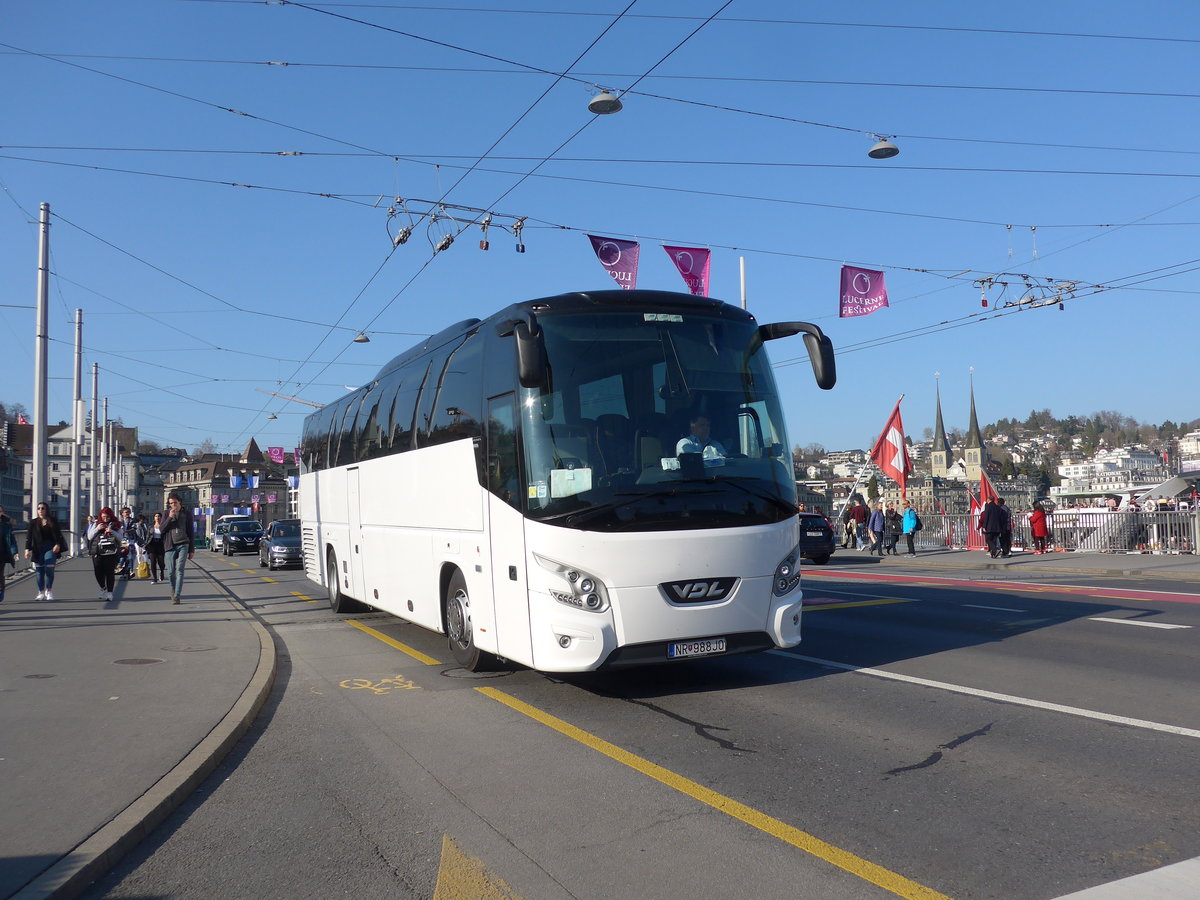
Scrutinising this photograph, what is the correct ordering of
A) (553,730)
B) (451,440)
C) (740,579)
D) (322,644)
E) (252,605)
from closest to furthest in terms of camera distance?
(553,730) → (740,579) → (451,440) → (322,644) → (252,605)

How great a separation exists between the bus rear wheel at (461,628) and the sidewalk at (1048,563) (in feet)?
44.7

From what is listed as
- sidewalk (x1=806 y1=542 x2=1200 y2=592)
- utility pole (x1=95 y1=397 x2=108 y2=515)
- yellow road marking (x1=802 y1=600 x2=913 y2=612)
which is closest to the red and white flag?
sidewalk (x1=806 y1=542 x2=1200 y2=592)

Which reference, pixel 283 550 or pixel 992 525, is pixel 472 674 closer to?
pixel 992 525

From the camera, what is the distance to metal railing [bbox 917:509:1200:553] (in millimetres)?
25172

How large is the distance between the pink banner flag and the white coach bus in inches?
498

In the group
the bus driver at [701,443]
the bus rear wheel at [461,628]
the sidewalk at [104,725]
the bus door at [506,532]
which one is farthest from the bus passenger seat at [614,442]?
the sidewalk at [104,725]

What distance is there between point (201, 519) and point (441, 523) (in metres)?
112

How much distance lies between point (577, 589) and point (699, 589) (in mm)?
1023

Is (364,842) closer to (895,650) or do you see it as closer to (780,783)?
(780,783)

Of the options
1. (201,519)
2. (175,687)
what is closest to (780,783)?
(175,687)

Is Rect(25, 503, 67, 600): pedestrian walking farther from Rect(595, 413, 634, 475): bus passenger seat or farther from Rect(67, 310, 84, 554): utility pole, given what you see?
Rect(67, 310, 84, 554): utility pole

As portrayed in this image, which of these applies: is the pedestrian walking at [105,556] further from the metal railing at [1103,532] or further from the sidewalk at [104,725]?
the metal railing at [1103,532]

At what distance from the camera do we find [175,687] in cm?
884

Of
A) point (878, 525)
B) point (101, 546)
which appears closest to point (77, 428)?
point (101, 546)
